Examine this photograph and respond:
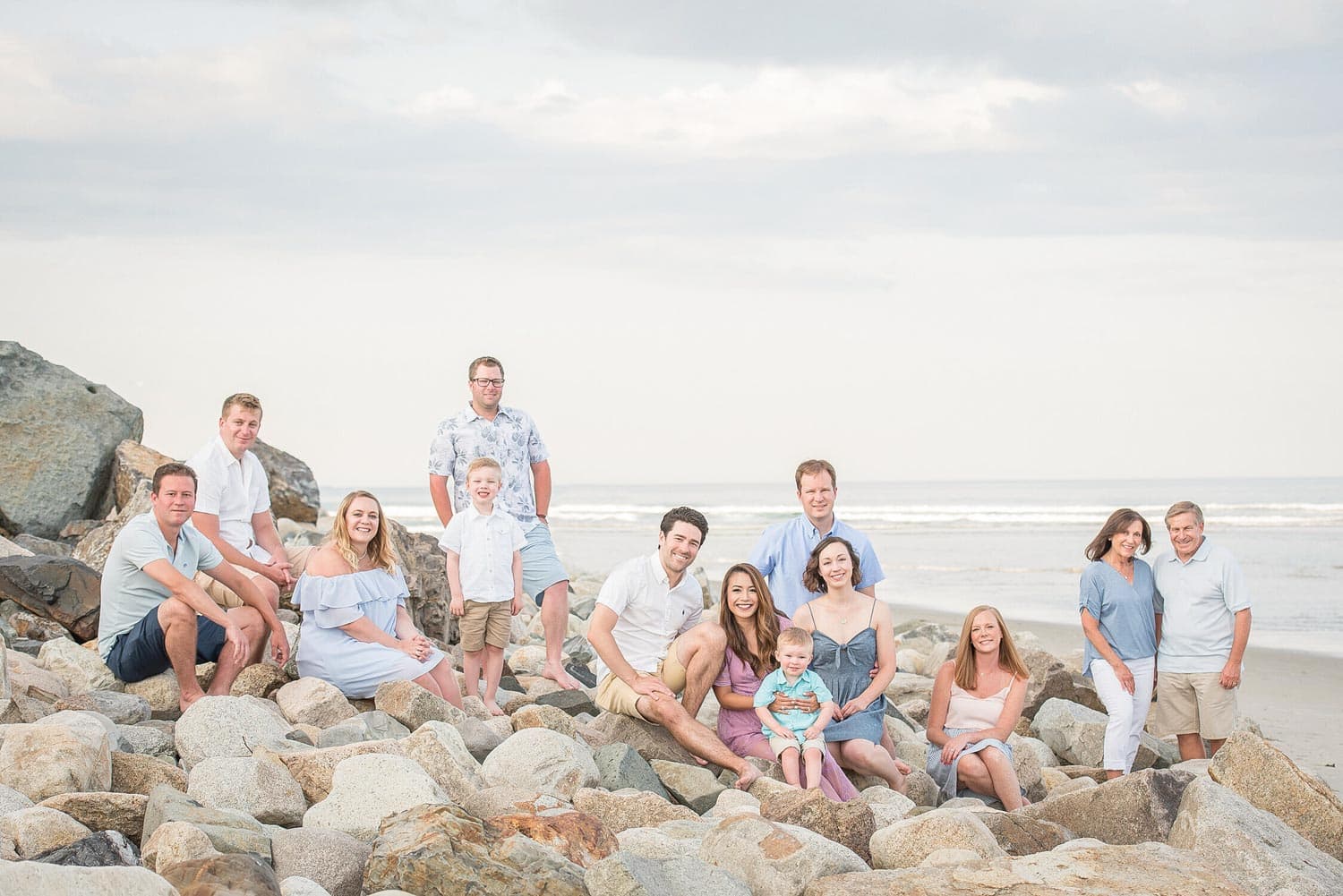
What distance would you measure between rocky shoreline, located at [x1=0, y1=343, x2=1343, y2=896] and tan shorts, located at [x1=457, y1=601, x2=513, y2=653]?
0.37 metres

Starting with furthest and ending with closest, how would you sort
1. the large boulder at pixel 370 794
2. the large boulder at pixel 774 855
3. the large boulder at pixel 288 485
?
1. the large boulder at pixel 288 485
2. the large boulder at pixel 370 794
3. the large boulder at pixel 774 855

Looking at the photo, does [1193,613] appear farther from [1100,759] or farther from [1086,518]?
[1086,518]

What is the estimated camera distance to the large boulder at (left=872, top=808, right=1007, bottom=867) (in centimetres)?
445

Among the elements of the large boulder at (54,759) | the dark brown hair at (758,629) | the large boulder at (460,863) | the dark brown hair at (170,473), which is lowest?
the large boulder at (460,863)

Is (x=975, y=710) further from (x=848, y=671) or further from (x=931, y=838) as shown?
(x=931, y=838)

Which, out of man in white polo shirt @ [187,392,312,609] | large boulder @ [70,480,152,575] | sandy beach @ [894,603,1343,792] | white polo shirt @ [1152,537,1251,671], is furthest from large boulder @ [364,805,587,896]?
large boulder @ [70,480,152,575]

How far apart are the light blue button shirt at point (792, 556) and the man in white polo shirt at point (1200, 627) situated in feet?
4.93

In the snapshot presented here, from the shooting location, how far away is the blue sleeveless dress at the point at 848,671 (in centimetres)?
587

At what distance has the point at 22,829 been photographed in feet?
12.7

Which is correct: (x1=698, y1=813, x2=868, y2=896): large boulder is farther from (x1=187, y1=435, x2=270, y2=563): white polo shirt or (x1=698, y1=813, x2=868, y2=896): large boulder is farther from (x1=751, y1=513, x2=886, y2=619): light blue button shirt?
(x1=187, y1=435, x2=270, y2=563): white polo shirt

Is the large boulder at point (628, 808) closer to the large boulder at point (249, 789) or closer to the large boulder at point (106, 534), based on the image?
the large boulder at point (249, 789)

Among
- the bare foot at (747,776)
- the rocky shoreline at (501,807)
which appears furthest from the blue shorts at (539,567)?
the bare foot at (747,776)

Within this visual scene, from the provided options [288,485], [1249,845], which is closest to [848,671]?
[1249,845]

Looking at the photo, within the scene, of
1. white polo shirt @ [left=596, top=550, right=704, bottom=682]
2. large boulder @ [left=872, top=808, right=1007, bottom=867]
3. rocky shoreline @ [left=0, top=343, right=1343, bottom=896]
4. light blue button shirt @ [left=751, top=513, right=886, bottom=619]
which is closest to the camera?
rocky shoreline @ [left=0, top=343, right=1343, bottom=896]
